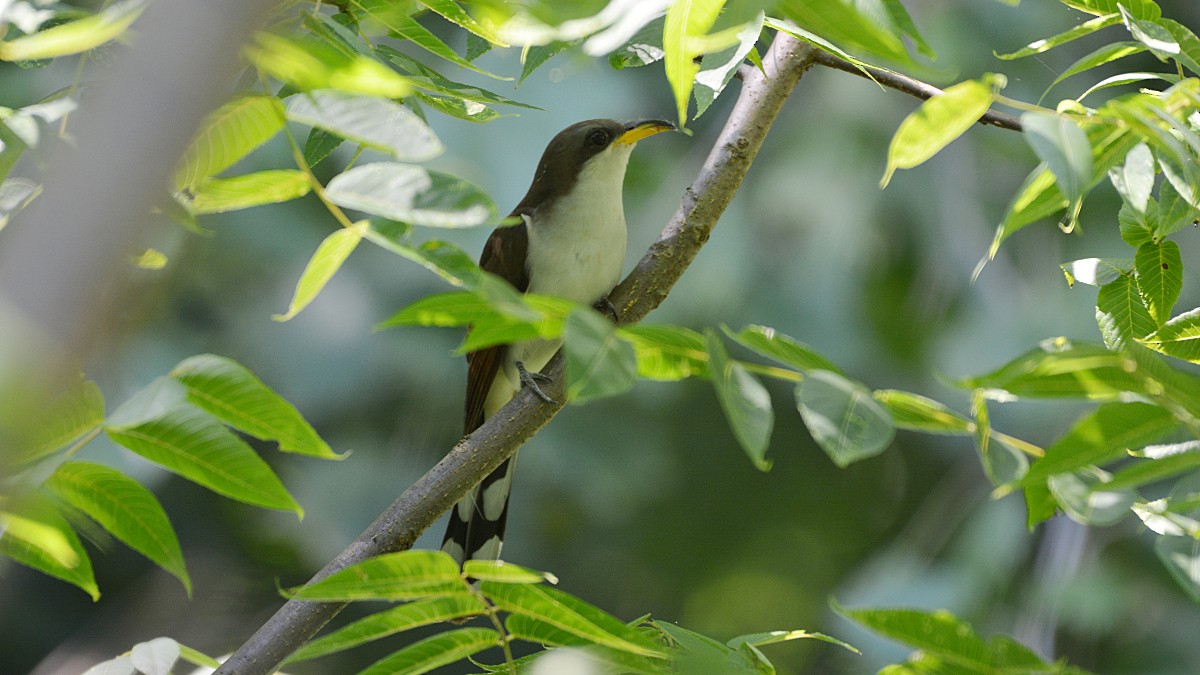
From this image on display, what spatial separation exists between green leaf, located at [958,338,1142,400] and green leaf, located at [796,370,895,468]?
0.24 feet

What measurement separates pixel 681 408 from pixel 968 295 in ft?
6.21

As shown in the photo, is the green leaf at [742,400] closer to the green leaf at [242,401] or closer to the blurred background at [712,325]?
the green leaf at [242,401]

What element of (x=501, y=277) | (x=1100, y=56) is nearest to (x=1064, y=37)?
(x=1100, y=56)

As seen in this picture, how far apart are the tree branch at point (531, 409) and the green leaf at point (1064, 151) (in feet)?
2.66

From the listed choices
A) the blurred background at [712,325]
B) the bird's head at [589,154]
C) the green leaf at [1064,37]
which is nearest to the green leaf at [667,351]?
the green leaf at [1064,37]

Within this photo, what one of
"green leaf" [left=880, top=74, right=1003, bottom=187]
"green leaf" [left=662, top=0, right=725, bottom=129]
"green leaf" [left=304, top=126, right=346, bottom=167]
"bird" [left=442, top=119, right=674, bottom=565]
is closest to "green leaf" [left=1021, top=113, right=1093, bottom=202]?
"green leaf" [left=880, top=74, right=1003, bottom=187]

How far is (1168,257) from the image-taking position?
4.44ft

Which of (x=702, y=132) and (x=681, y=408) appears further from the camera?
(x=681, y=408)

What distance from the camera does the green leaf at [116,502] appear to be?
0.96 m

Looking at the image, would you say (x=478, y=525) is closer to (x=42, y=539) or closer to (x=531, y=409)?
(x=531, y=409)

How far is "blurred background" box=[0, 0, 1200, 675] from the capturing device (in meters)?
5.16

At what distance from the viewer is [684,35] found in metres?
0.95

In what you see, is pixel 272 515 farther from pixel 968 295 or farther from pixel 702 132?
pixel 968 295

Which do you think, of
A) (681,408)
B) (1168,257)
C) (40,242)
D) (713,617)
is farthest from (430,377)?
(40,242)
